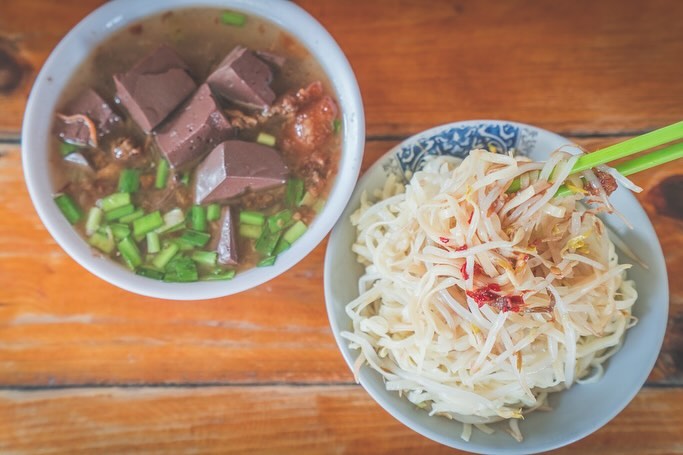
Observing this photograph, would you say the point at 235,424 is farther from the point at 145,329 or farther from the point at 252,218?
the point at 252,218

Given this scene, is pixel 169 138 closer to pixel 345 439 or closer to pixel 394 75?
pixel 394 75

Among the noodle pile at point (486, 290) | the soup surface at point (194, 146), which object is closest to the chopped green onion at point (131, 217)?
the soup surface at point (194, 146)

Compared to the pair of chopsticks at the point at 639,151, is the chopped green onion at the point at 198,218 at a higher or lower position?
lower

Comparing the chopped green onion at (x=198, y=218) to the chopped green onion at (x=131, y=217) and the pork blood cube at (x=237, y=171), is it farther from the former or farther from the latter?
the chopped green onion at (x=131, y=217)

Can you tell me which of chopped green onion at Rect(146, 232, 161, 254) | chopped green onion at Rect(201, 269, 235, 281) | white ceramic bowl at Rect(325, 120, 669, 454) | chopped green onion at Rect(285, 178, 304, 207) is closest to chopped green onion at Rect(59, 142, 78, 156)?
chopped green onion at Rect(146, 232, 161, 254)

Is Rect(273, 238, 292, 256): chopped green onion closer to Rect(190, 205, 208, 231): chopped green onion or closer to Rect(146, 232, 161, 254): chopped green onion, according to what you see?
Rect(190, 205, 208, 231): chopped green onion

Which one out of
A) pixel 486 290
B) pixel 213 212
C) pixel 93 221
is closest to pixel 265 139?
pixel 213 212

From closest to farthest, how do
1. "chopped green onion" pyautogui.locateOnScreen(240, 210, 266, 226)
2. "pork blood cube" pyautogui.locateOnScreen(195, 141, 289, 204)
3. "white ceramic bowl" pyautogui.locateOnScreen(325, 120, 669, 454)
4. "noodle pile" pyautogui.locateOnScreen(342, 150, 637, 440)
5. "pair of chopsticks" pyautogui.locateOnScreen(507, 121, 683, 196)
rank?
"pair of chopsticks" pyautogui.locateOnScreen(507, 121, 683, 196) → "noodle pile" pyautogui.locateOnScreen(342, 150, 637, 440) → "white ceramic bowl" pyautogui.locateOnScreen(325, 120, 669, 454) → "pork blood cube" pyautogui.locateOnScreen(195, 141, 289, 204) → "chopped green onion" pyautogui.locateOnScreen(240, 210, 266, 226)
